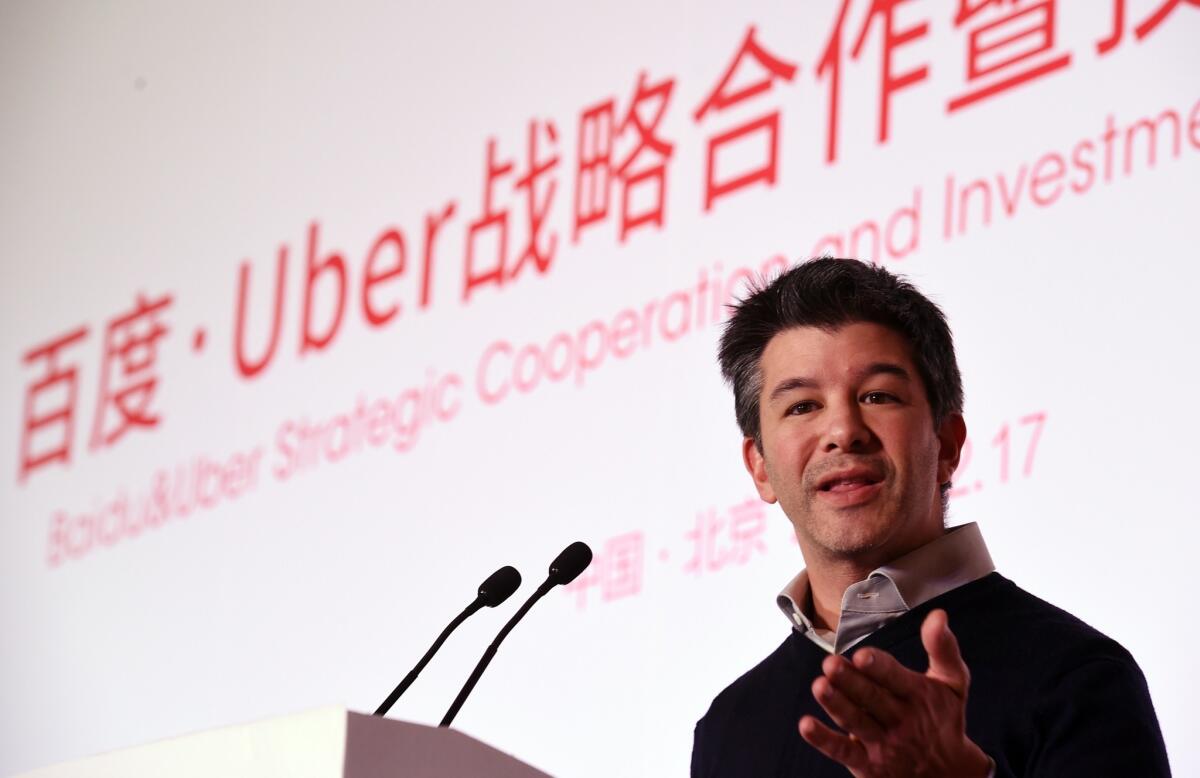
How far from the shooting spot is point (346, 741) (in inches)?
49.6

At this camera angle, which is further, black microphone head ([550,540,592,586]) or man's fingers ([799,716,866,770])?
black microphone head ([550,540,592,586])

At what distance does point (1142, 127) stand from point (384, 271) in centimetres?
170

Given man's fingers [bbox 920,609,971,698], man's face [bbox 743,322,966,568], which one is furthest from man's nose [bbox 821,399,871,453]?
man's fingers [bbox 920,609,971,698]

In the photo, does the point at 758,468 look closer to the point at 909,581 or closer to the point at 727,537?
the point at 909,581

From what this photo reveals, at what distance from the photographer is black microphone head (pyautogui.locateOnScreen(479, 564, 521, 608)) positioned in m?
1.89

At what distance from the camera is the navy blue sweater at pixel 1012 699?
5.32ft

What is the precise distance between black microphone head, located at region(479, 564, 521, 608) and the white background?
2.56 ft

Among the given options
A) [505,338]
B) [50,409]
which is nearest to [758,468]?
[505,338]

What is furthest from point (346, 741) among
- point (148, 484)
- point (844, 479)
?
point (148, 484)

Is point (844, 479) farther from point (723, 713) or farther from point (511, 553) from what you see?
point (511, 553)

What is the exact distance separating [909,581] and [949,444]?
0.78ft

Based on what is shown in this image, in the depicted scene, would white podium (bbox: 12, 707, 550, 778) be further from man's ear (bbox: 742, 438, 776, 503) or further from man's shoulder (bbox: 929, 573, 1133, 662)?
man's ear (bbox: 742, 438, 776, 503)

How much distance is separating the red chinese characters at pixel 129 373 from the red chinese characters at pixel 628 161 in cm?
132

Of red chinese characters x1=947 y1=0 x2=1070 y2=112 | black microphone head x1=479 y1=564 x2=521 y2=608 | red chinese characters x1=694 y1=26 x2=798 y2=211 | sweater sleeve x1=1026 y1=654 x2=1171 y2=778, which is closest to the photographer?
sweater sleeve x1=1026 y1=654 x2=1171 y2=778
